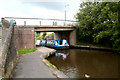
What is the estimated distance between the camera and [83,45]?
20.2 metres

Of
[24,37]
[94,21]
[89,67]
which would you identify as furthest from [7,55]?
[94,21]

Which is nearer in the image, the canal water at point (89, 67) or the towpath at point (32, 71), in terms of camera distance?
the towpath at point (32, 71)

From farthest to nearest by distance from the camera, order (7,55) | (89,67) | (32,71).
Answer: (89,67) → (32,71) → (7,55)

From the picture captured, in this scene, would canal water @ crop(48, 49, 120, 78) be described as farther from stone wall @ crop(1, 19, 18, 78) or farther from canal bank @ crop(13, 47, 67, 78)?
stone wall @ crop(1, 19, 18, 78)

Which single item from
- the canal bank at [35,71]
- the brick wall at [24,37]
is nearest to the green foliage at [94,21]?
the brick wall at [24,37]

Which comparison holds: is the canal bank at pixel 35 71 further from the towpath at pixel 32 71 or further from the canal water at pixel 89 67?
the canal water at pixel 89 67

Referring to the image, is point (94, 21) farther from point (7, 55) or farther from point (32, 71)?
point (7, 55)

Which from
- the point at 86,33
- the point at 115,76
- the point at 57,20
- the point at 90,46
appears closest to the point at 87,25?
the point at 86,33

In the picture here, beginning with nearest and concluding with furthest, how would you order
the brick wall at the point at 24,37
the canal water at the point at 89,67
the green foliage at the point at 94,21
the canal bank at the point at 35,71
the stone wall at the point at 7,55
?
the stone wall at the point at 7,55, the canal bank at the point at 35,71, the canal water at the point at 89,67, the brick wall at the point at 24,37, the green foliage at the point at 94,21

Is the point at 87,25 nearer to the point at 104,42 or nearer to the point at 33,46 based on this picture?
the point at 104,42

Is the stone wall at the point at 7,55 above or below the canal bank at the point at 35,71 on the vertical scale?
above

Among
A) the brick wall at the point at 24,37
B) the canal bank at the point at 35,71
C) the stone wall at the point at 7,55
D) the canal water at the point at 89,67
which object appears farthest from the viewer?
the brick wall at the point at 24,37

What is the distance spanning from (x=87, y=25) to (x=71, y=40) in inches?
207

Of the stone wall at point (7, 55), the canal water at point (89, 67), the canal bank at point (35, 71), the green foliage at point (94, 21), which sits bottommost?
the canal water at point (89, 67)
